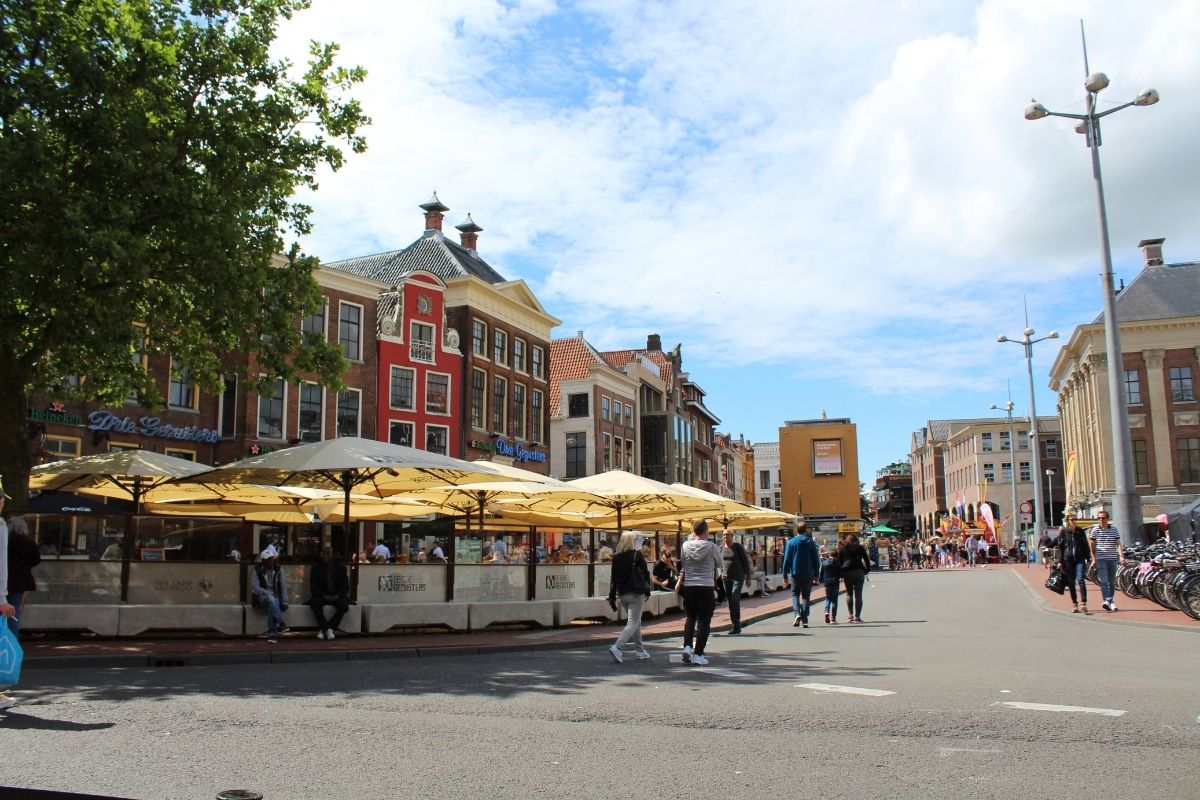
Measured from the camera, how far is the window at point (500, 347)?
43250 mm

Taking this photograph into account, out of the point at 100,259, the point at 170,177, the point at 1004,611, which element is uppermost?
the point at 170,177

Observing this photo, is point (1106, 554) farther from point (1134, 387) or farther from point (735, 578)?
point (1134, 387)

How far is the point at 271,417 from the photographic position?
3312 cm

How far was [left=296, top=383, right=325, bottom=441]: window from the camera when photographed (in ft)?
113

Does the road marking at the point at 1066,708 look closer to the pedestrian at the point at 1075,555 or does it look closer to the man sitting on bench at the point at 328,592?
the man sitting on bench at the point at 328,592

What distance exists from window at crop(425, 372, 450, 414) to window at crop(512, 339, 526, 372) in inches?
213

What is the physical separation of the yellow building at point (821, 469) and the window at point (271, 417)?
24264 millimetres

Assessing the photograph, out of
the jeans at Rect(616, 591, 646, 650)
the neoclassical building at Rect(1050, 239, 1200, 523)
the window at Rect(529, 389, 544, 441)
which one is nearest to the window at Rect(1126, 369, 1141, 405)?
the neoclassical building at Rect(1050, 239, 1200, 523)

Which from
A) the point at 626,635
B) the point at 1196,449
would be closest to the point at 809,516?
the point at 1196,449

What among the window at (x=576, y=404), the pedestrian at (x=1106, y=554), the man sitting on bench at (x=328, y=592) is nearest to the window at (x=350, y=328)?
the window at (x=576, y=404)

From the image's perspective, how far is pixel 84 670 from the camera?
36.9ft

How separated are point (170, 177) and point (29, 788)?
12.1 metres

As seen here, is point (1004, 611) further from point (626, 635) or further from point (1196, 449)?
point (1196, 449)

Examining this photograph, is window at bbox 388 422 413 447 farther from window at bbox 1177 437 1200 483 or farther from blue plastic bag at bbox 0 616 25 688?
window at bbox 1177 437 1200 483
